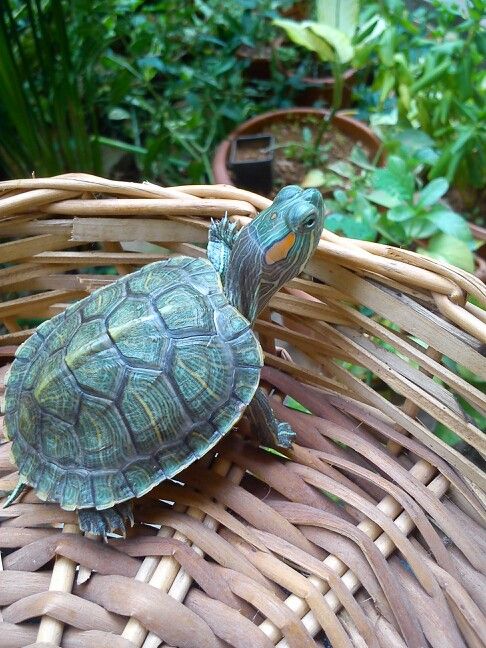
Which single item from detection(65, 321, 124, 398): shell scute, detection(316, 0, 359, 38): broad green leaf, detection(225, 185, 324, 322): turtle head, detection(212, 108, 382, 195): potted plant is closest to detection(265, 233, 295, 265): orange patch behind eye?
detection(225, 185, 324, 322): turtle head

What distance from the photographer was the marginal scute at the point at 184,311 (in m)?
0.69

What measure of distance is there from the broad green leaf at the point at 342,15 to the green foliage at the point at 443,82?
180 millimetres

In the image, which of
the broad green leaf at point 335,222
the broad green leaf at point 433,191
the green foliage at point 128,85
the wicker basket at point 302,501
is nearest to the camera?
the wicker basket at point 302,501

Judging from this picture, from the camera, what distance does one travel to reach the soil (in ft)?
5.58

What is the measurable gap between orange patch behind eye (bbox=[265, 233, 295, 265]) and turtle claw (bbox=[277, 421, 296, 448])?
0.23m

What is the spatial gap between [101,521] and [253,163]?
110 cm

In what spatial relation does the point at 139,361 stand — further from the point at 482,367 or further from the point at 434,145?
the point at 434,145

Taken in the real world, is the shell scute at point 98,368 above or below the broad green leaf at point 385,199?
below

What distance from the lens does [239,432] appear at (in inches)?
32.5

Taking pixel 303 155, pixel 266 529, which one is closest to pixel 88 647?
pixel 266 529

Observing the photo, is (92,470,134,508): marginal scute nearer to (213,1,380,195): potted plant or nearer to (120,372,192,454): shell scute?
(120,372,192,454): shell scute

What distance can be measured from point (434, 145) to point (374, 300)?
0.78m

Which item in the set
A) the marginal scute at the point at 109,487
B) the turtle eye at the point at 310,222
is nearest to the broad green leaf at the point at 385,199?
the turtle eye at the point at 310,222

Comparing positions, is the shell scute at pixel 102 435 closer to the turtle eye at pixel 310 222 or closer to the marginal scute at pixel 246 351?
the marginal scute at pixel 246 351
